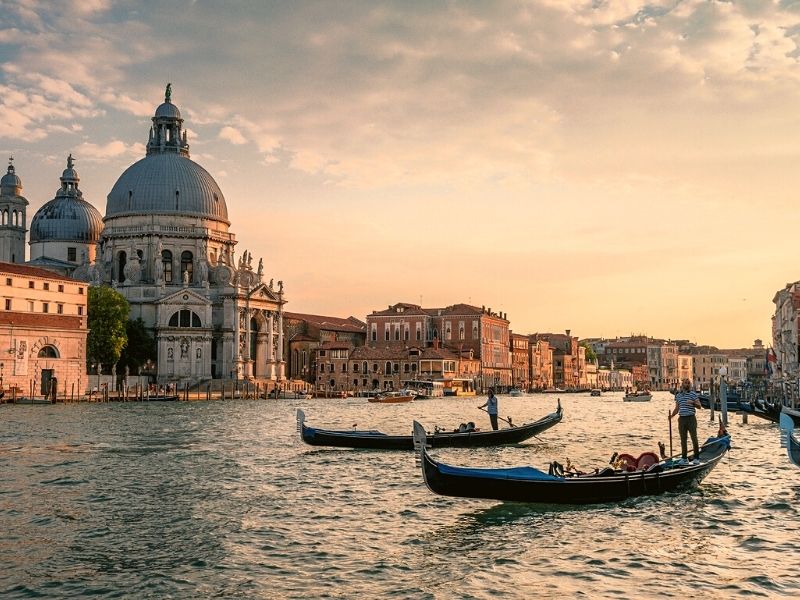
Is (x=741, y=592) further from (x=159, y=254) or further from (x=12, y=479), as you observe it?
(x=159, y=254)

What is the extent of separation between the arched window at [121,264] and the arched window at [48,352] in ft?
86.8

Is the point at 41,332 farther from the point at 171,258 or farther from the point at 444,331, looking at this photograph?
the point at 444,331

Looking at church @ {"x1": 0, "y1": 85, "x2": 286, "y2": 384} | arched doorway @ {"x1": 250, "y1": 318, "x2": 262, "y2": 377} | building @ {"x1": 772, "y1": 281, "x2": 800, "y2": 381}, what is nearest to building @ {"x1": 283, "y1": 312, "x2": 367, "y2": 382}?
arched doorway @ {"x1": 250, "y1": 318, "x2": 262, "y2": 377}

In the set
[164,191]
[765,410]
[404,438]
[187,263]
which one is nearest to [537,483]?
[404,438]

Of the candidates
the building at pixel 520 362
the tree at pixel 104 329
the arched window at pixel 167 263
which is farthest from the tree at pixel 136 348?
the building at pixel 520 362

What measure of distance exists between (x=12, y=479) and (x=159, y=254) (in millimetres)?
63386

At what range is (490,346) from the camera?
98.8m

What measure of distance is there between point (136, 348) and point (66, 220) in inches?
892

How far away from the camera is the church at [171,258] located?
7631 centimetres

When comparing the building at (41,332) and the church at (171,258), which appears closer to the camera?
the building at (41,332)

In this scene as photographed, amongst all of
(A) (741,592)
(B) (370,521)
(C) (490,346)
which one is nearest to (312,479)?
(B) (370,521)

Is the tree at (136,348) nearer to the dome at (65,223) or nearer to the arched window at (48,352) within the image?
the arched window at (48,352)

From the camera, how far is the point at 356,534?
1316 cm

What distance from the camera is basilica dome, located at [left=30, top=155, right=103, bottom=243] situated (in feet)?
288
